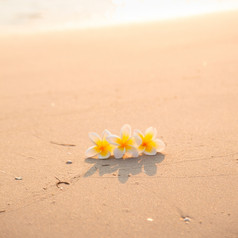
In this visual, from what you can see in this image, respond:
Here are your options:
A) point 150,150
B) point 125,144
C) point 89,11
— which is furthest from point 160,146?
point 89,11

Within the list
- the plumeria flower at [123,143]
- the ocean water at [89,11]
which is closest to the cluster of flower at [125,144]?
the plumeria flower at [123,143]

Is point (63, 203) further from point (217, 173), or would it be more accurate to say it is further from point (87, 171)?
point (217, 173)

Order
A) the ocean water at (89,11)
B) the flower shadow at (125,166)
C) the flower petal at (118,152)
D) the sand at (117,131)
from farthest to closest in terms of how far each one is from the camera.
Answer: the ocean water at (89,11), the flower petal at (118,152), the flower shadow at (125,166), the sand at (117,131)

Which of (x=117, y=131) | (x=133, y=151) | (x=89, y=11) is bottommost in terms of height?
(x=133, y=151)

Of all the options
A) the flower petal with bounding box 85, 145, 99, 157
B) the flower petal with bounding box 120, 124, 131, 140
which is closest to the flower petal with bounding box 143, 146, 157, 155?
the flower petal with bounding box 120, 124, 131, 140

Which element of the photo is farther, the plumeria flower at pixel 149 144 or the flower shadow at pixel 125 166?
the plumeria flower at pixel 149 144

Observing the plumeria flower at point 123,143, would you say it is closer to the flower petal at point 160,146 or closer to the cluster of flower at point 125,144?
the cluster of flower at point 125,144

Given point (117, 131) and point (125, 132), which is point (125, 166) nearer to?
point (125, 132)
